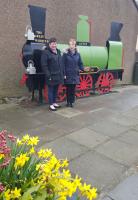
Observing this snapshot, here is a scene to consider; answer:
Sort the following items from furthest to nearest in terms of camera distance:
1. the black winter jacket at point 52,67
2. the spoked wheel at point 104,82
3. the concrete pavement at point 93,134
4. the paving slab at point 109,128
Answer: the spoked wheel at point 104,82 → the black winter jacket at point 52,67 → the paving slab at point 109,128 → the concrete pavement at point 93,134

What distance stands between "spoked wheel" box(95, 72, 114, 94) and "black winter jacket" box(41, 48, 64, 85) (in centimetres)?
255

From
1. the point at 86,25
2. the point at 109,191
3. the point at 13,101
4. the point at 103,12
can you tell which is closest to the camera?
the point at 109,191

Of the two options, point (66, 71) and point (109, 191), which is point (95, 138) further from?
point (66, 71)

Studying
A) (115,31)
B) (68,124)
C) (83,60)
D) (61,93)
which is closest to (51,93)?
(61,93)

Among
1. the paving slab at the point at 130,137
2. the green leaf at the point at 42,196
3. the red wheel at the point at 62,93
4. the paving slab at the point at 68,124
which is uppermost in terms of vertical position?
the green leaf at the point at 42,196

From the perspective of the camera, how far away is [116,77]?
981 cm

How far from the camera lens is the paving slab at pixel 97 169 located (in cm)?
358

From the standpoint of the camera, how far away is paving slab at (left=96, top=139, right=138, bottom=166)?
14.0ft

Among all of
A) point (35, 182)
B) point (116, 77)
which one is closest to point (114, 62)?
point (116, 77)

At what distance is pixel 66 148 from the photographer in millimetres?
4559

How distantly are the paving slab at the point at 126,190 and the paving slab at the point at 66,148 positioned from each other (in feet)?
3.13

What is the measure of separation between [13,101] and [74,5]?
3.68m

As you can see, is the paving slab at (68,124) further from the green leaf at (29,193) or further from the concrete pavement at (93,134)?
the green leaf at (29,193)

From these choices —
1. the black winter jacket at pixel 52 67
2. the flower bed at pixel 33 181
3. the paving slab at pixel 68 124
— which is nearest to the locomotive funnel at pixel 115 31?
the black winter jacket at pixel 52 67
